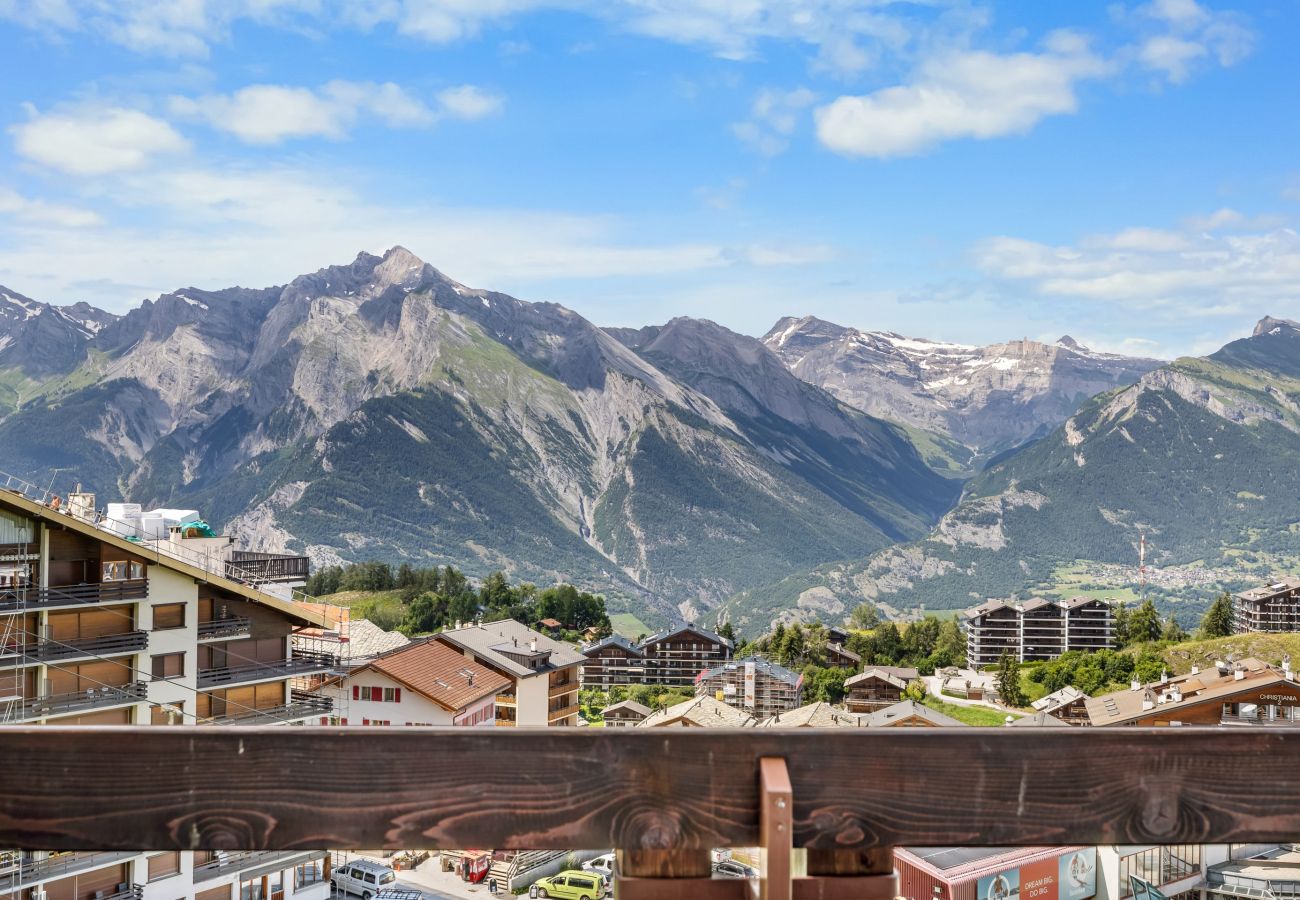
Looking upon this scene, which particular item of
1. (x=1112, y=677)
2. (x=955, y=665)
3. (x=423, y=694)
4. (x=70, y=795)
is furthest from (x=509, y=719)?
(x=955, y=665)

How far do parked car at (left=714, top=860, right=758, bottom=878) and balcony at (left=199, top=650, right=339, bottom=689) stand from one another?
18.5 m

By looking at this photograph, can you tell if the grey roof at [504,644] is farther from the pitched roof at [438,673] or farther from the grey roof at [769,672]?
the grey roof at [769,672]

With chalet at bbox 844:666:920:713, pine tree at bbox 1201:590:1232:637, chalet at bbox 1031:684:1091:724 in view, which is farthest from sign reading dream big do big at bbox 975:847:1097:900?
pine tree at bbox 1201:590:1232:637

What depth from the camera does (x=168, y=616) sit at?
59.7 ft

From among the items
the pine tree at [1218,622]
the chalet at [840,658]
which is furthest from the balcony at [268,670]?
the pine tree at [1218,622]

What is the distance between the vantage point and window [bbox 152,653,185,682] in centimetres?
1780

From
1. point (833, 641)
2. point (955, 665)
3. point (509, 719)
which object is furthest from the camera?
point (833, 641)

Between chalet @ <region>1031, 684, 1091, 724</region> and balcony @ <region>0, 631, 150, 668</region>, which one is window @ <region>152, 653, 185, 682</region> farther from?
chalet @ <region>1031, 684, 1091, 724</region>

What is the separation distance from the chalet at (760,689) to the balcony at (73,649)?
49.8m

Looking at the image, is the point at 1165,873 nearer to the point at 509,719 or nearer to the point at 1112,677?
the point at 509,719

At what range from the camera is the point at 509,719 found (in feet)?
135

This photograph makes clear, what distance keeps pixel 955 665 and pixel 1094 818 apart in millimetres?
90944

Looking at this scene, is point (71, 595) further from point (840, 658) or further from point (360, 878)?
point (840, 658)

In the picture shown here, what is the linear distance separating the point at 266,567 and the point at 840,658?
2506 inches
